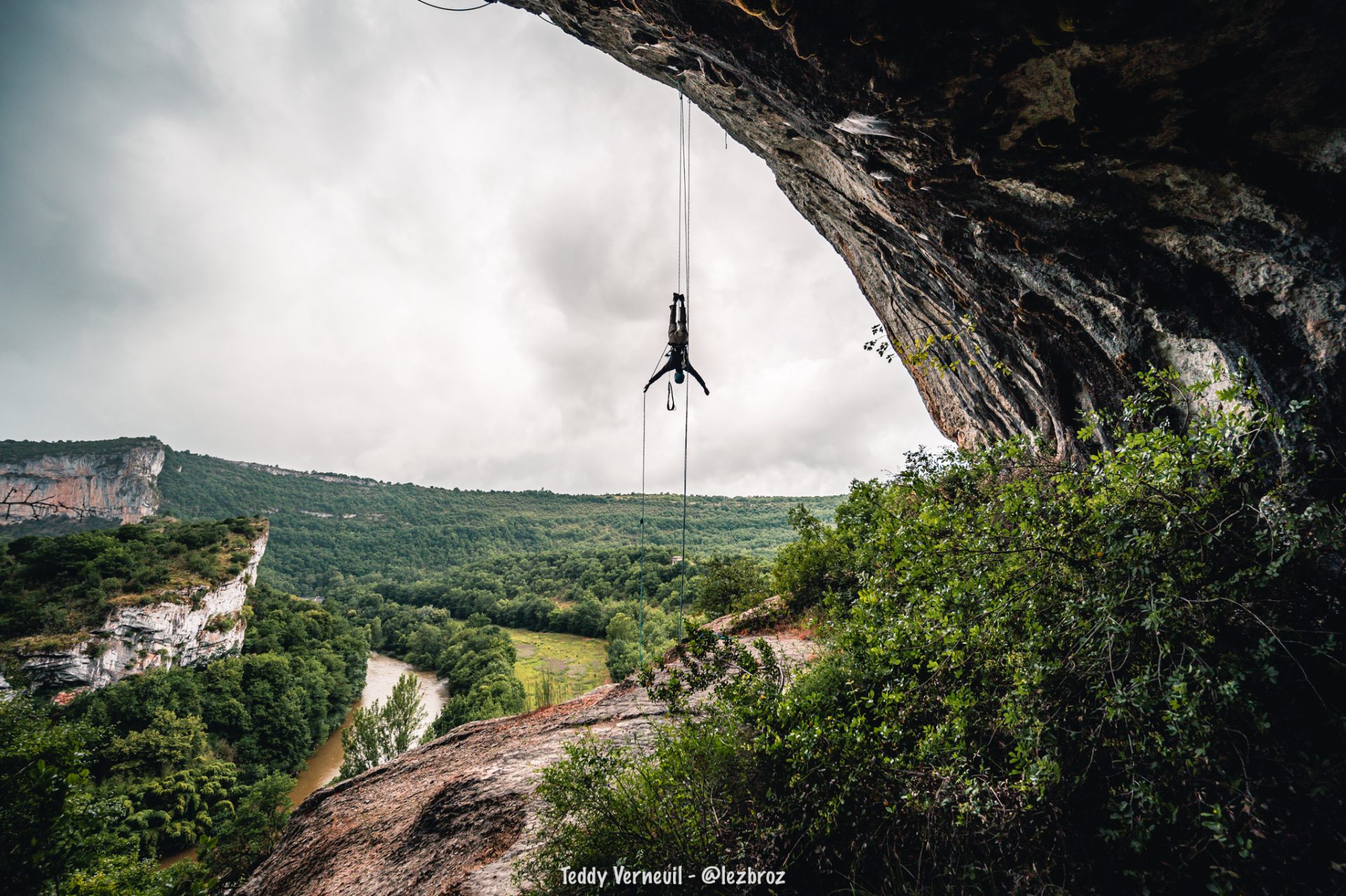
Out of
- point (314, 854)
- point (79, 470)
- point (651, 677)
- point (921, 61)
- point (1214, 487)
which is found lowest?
point (314, 854)

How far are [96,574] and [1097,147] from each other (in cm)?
6641

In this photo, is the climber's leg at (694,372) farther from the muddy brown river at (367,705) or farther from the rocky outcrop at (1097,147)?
the muddy brown river at (367,705)

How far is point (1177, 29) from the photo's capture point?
314 cm

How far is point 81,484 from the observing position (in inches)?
3499

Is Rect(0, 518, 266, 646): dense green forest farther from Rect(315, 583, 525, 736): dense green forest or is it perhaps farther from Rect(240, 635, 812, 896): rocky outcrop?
Rect(240, 635, 812, 896): rocky outcrop

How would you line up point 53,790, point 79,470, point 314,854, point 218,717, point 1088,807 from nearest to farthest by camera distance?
1. point 1088,807
2. point 314,854
3. point 53,790
4. point 218,717
5. point 79,470

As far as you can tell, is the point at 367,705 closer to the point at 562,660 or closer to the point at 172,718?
the point at 172,718

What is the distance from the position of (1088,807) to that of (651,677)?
4080mm

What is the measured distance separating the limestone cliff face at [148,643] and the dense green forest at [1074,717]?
53.7 m

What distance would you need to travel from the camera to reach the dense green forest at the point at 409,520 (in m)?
106

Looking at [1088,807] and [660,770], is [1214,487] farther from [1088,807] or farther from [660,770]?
[660,770]

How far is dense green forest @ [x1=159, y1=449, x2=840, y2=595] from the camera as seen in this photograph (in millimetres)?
106250

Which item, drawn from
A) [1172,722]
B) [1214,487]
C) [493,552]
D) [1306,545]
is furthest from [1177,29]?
[493,552]

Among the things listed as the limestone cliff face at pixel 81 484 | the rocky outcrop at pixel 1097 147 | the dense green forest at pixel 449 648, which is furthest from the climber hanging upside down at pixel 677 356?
the limestone cliff face at pixel 81 484
